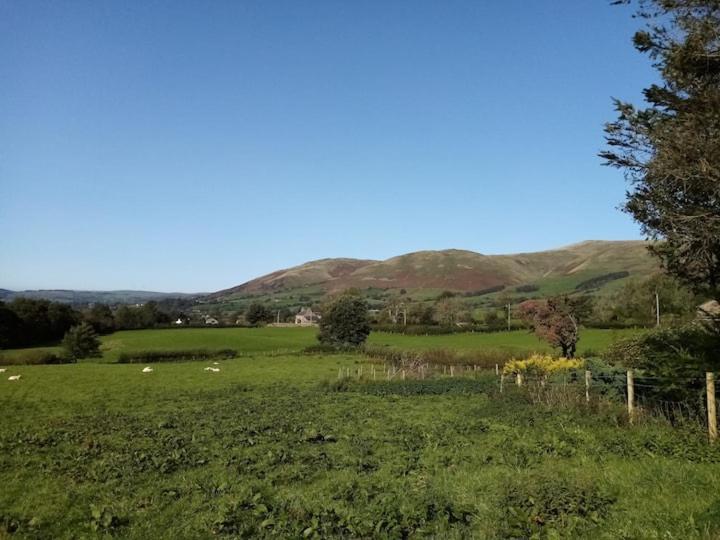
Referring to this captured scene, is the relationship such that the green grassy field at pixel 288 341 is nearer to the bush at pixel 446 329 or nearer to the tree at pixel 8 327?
the bush at pixel 446 329

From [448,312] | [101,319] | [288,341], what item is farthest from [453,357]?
[101,319]

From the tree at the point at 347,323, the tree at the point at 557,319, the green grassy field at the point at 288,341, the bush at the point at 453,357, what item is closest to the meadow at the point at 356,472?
the tree at the point at 557,319

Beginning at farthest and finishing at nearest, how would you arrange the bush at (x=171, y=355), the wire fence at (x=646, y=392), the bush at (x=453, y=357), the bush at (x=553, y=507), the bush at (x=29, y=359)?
the bush at (x=171, y=355), the bush at (x=29, y=359), the bush at (x=453, y=357), the wire fence at (x=646, y=392), the bush at (x=553, y=507)

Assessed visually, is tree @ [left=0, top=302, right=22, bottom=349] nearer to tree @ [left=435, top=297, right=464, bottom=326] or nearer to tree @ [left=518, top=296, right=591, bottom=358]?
tree @ [left=435, top=297, right=464, bottom=326]

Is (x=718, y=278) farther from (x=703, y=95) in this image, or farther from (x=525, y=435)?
(x=525, y=435)

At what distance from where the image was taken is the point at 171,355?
Answer: 228 ft

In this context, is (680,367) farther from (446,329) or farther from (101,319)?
(101,319)

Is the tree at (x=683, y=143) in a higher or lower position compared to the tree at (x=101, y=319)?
higher

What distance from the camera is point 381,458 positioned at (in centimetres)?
1463

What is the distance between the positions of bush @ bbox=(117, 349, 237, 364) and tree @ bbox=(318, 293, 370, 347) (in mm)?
13433

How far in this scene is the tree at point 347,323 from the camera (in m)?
77.1

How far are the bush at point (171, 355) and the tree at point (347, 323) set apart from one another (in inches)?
529

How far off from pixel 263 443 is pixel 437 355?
151ft

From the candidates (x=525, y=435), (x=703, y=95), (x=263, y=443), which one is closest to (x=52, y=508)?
(x=263, y=443)
